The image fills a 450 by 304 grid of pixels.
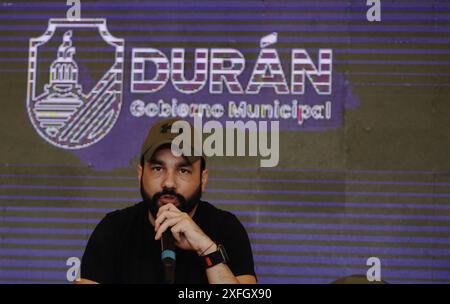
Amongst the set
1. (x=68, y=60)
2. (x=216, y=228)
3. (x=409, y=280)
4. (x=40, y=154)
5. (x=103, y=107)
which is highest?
(x=68, y=60)

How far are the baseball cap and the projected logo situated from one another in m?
0.30

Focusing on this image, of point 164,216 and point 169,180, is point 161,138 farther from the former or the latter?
point 164,216

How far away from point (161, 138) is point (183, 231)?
86 cm

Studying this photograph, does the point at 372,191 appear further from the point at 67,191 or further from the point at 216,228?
the point at 67,191

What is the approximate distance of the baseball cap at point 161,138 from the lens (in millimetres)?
3994

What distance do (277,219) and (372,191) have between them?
2.12 feet

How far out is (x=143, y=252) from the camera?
3812 mm

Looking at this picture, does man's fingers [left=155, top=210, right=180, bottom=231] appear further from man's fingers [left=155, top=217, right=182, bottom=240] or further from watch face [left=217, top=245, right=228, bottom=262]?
watch face [left=217, top=245, right=228, bottom=262]

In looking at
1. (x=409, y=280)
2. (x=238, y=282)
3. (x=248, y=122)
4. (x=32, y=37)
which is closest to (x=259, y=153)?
(x=248, y=122)

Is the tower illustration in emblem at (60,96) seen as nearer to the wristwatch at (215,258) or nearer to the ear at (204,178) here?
the ear at (204,178)

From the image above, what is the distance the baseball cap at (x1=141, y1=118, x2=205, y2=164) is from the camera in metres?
3.99

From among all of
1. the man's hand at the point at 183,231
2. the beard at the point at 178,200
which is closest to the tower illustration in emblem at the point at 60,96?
the beard at the point at 178,200

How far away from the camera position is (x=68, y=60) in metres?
4.39

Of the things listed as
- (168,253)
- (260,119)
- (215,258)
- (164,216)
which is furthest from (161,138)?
(168,253)
